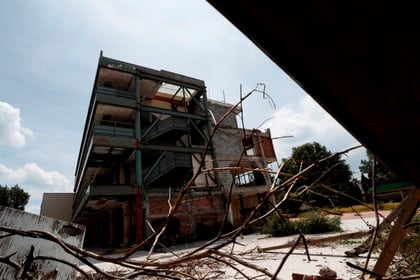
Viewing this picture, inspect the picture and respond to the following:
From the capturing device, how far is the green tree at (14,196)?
23719 mm

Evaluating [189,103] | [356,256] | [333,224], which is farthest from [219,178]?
[356,256]

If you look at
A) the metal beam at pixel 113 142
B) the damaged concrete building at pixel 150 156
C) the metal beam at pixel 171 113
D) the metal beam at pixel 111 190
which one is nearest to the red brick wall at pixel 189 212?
the damaged concrete building at pixel 150 156

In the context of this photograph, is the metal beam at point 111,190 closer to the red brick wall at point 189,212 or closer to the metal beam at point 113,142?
the red brick wall at point 189,212

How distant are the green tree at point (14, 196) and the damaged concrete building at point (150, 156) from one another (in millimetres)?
12650

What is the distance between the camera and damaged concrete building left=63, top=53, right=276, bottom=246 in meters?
12.5

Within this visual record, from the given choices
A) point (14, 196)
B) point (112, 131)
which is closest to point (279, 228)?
point (112, 131)

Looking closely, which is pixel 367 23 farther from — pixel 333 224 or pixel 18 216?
pixel 333 224

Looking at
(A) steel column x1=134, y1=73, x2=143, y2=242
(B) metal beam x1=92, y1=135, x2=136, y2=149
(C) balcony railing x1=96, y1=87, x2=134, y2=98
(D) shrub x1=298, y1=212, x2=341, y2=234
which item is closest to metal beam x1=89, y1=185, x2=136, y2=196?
(A) steel column x1=134, y1=73, x2=143, y2=242

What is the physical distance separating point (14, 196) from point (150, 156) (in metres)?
19.6

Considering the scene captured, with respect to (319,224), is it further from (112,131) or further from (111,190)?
(112,131)

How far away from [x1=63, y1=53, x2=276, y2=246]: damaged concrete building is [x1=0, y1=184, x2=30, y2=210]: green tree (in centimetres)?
1265

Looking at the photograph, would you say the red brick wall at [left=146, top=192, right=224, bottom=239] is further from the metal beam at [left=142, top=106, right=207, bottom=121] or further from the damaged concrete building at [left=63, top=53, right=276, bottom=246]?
the metal beam at [left=142, top=106, right=207, bottom=121]

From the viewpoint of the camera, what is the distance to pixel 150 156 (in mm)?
15953

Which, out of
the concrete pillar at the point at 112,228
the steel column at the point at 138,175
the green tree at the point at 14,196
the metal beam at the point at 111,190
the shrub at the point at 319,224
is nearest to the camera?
the shrub at the point at 319,224
